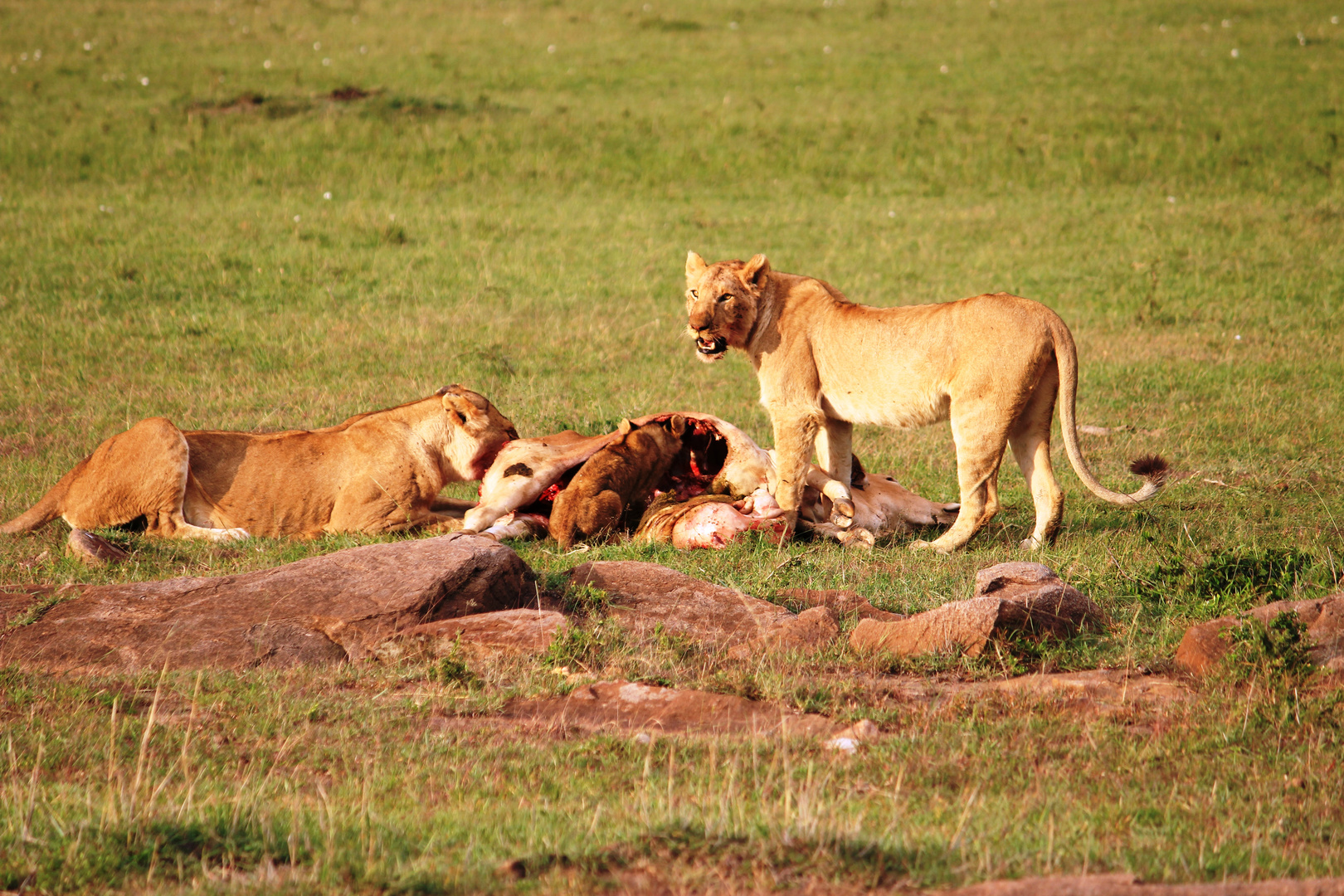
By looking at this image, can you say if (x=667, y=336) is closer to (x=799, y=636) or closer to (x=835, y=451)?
(x=835, y=451)

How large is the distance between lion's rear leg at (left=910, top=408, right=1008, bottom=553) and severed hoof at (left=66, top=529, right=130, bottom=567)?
4.85 m

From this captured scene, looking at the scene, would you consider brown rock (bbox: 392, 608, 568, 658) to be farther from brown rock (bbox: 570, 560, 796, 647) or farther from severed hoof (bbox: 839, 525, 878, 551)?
severed hoof (bbox: 839, 525, 878, 551)

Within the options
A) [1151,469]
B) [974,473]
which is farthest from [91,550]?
[1151,469]

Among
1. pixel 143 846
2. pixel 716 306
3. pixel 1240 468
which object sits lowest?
pixel 1240 468

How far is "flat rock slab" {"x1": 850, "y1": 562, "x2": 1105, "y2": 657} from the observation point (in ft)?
19.5

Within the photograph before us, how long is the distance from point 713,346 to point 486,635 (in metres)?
3.15

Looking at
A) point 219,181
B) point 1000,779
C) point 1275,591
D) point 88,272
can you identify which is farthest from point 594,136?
point 1000,779

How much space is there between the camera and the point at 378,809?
431 cm

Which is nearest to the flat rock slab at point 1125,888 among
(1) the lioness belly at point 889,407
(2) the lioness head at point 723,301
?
(1) the lioness belly at point 889,407

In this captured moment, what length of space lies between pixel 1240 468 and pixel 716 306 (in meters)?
4.47

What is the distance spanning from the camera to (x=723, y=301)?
841 centimetres

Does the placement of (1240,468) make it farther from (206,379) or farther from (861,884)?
(206,379)

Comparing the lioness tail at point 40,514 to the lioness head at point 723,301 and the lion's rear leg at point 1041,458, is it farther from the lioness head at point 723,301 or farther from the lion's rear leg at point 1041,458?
the lion's rear leg at point 1041,458

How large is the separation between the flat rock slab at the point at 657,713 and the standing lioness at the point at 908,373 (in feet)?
9.91
